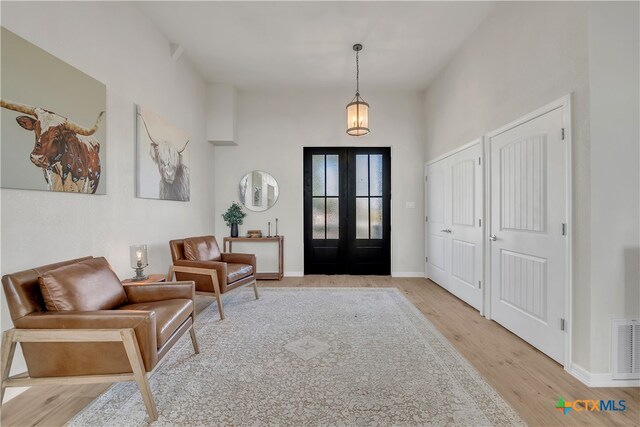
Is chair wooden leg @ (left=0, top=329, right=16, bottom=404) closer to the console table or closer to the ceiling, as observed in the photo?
the ceiling

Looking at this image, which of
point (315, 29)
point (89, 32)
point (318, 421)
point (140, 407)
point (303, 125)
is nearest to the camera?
point (318, 421)

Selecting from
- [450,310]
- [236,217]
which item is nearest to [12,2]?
[236,217]

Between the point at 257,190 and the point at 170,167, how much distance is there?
5.59 feet

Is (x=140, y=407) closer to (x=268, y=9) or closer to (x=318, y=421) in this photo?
(x=318, y=421)

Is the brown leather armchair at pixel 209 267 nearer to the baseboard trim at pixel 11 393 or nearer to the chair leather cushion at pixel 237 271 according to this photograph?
the chair leather cushion at pixel 237 271

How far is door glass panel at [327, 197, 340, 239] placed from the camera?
16.9 feet

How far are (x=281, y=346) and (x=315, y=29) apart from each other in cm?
334

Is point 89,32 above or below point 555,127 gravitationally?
above

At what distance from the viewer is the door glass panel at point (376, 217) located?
5.13 meters

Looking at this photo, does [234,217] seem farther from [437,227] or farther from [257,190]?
[437,227]

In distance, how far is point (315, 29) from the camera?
10.7ft

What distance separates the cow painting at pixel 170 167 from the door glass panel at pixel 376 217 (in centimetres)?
300

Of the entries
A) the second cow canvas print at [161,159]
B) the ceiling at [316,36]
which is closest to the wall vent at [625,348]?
the ceiling at [316,36]

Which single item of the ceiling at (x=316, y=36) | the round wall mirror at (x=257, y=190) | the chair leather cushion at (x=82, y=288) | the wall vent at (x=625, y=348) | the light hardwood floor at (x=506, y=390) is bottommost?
the light hardwood floor at (x=506, y=390)
